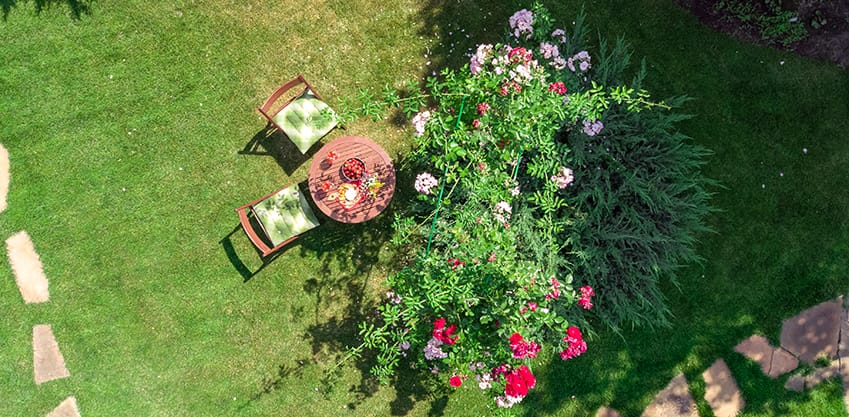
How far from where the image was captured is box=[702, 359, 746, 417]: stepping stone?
8.54 metres

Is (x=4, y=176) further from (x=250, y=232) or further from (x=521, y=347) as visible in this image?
(x=521, y=347)

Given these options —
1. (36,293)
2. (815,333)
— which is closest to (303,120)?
(36,293)

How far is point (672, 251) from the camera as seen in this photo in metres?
7.50

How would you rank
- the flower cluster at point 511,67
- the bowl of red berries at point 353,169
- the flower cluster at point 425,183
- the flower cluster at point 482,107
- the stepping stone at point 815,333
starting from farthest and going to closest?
the stepping stone at point 815,333 < the bowl of red berries at point 353,169 < the flower cluster at point 425,183 < the flower cluster at point 482,107 < the flower cluster at point 511,67

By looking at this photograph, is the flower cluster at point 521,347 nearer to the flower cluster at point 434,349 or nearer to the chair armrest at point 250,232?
the flower cluster at point 434,349

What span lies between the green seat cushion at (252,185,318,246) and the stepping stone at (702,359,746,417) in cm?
721

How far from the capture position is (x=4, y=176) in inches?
326

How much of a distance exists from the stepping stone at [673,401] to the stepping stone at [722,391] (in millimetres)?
345

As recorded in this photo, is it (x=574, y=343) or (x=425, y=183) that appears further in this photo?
(x=425, y=183)

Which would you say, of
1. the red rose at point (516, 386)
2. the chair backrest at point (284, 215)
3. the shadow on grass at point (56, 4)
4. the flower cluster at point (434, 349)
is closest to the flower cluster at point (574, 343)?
the red rose at point (516, 386)

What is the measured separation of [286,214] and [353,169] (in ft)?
4.52

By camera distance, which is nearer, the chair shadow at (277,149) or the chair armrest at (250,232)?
the chair armrest at (250,232)

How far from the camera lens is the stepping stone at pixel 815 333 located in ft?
27.9

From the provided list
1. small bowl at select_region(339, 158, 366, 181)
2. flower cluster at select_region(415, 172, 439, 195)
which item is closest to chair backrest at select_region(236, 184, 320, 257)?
small bowl at select_region(339, 158, 366, 181)
